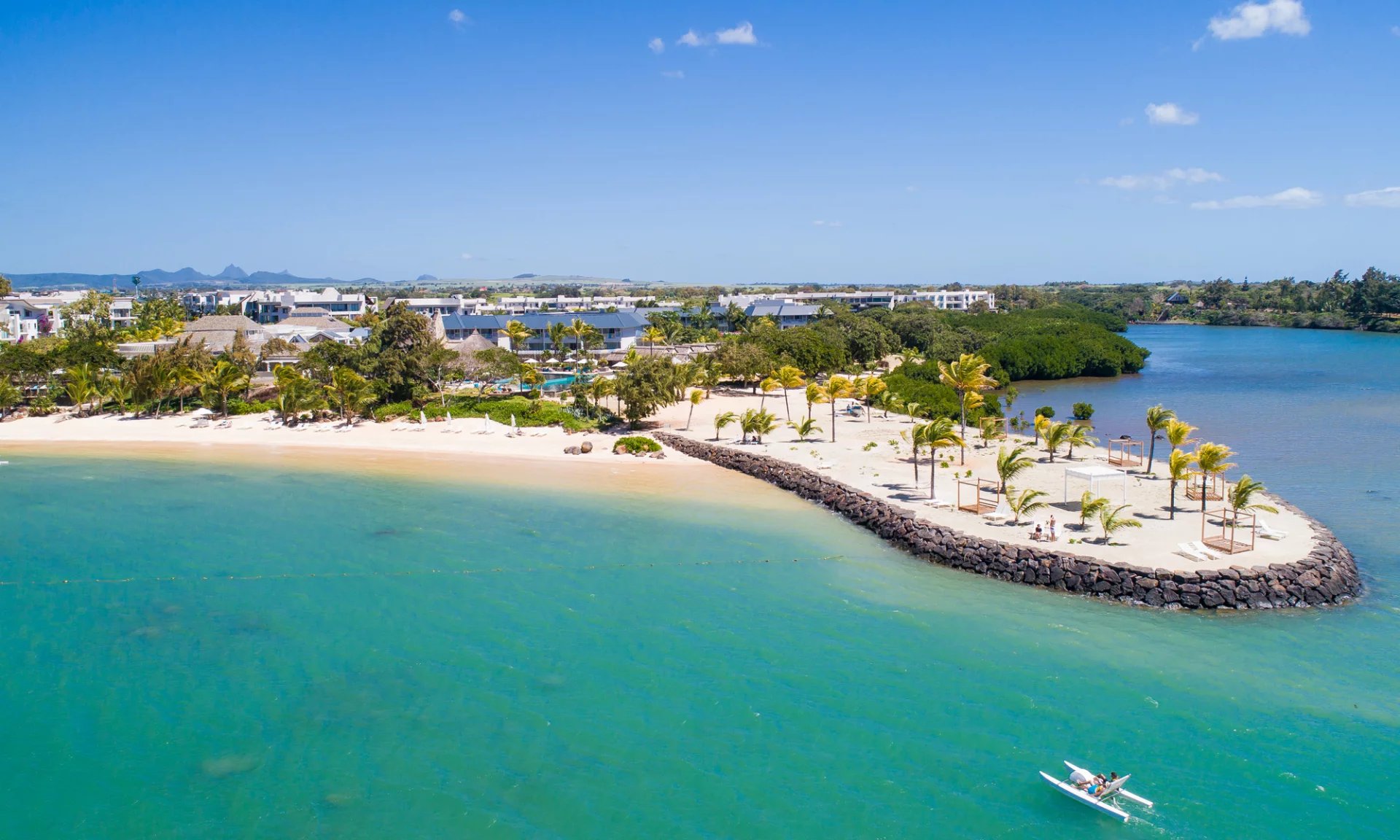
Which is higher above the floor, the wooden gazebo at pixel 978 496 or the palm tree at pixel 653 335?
the palm tree at pixel 653 335

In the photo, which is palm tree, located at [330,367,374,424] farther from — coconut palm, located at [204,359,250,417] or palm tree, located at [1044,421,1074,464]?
palm tree, located at [1044,421,1074,464]

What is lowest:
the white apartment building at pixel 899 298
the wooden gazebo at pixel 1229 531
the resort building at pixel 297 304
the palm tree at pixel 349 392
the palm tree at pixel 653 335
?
the wooden gazebo at pixel 1229 531

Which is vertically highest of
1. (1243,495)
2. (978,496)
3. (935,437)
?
(935,437)

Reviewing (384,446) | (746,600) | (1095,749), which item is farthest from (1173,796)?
(384,446)

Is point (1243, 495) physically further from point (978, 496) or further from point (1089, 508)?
point (978, 496)

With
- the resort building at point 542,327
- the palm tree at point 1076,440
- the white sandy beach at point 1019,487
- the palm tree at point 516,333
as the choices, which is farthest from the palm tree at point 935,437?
the resort building at point 542,327

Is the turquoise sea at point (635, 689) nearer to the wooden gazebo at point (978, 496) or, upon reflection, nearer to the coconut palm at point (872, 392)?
the wooden gazebo at point (978, 496)

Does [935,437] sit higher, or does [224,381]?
[224,381]

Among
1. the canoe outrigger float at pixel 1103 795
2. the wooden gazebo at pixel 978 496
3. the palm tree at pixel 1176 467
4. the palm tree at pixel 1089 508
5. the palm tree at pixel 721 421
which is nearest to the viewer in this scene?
the canoe outrigger float at pixel 1103 795

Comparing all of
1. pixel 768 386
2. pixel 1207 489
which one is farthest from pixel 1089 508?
pixel 768 386
